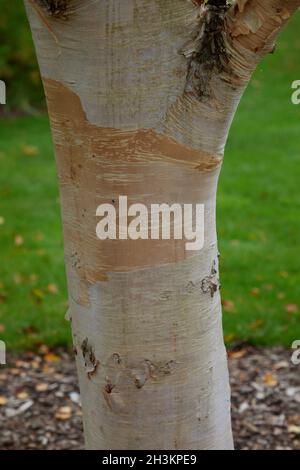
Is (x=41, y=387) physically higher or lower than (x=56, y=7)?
lower

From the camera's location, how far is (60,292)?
5.10 metres

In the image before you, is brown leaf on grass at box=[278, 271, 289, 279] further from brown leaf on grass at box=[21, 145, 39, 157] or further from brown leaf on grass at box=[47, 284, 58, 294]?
brown leaf on grass at box=[21, 145, 39, 157]

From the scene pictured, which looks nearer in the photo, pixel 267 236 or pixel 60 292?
pixel 60 292

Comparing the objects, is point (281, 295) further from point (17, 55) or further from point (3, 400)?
point (17, 55)

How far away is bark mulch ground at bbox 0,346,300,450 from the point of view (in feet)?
11.4

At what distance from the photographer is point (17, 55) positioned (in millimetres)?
9641

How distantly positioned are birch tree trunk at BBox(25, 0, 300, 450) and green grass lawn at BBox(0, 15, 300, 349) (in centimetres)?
241

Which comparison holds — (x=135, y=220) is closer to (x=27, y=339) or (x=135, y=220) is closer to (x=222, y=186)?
(x=27, y=339)

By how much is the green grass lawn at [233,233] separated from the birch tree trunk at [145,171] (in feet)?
7.91

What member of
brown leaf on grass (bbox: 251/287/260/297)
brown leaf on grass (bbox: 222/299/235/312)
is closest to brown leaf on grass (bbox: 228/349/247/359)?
brown leaf on grass (bbox: 222/299/235/312)

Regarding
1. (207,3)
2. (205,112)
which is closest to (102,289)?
(205,112)

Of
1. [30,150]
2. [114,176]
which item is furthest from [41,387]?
[30,150]

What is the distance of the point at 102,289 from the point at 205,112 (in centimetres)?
53

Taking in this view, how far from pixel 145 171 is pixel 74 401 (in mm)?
2200
